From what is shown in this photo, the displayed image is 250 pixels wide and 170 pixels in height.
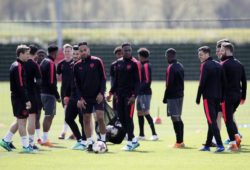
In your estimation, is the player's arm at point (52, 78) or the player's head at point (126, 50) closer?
the player's head at point (126, 50)

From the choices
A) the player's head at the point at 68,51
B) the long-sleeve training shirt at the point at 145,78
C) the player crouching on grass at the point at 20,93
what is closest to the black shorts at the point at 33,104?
the player crouching on grass at the point at 20,93

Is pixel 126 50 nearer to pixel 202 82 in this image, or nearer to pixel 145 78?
pixel 202 82

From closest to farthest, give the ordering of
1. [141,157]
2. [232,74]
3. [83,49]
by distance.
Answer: [141,157] < [83,49] < [232,74]

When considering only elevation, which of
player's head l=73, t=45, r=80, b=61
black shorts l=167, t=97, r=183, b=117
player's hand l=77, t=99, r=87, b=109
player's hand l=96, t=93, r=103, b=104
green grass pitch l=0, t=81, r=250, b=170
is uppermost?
player's head l=73, t=45, r=80, b=61

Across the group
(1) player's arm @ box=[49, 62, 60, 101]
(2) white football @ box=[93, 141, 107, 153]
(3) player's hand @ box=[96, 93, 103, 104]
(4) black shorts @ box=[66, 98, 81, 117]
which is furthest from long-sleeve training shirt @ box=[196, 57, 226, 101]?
(1) player's arm @ box=[49, 62, 60, 101]

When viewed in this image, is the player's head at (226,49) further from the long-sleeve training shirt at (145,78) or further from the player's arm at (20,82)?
the player's arm at (20,82)

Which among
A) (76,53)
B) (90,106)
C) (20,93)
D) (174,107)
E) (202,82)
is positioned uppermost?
(76,53)

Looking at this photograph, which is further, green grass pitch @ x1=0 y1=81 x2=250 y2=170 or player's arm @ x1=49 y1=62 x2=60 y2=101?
player's arm @ x1=49 y1=62 x2=60 y2=101

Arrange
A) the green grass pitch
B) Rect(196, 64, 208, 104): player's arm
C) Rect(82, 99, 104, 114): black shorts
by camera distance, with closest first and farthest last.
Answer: the green grass pitch → Rect(196, 64, 208, 104): player's arm → Rect(82, 99, 104, 114): black shorts

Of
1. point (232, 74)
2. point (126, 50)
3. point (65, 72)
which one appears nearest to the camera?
point (232, 74)

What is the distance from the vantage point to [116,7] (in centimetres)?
11700

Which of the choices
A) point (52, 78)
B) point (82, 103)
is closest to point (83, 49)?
point (82, 103)

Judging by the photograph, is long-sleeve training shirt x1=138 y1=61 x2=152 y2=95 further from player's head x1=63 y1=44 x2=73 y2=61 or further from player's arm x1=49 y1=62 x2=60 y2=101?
player's arm x1=49 y1=62 x2=60 y2=101

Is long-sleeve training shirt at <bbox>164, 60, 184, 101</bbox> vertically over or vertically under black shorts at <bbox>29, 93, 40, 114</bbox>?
over
